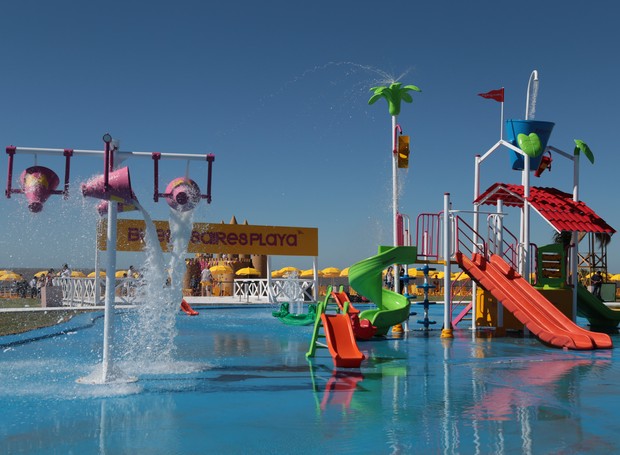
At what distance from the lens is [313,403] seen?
749cm

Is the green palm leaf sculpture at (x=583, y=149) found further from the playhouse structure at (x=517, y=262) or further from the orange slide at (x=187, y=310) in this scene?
the orange slide at (x=187, y=310)

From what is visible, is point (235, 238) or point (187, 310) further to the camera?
point (235, 238)

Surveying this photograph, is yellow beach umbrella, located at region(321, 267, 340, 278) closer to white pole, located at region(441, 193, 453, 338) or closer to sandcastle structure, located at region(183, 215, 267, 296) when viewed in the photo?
sandcastle structure, located at region(183, 215, 267, 296)

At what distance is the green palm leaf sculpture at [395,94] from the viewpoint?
16.1 metres

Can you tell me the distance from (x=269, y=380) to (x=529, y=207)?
958cm

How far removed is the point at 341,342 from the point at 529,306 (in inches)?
207

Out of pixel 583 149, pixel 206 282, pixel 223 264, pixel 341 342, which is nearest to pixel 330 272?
pixel 223 264

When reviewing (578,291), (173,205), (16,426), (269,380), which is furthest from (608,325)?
(16,426)

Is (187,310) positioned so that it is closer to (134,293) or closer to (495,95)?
(134,293)

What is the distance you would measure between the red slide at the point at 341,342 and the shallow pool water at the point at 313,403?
206 mm

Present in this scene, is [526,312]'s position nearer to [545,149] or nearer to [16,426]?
[545,149]

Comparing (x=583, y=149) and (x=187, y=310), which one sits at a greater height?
(x=583, y=149)

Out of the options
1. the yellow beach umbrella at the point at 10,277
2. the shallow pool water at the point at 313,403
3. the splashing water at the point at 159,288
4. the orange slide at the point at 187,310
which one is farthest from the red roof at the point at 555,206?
the yellow beach umbrella at the point at 10,277

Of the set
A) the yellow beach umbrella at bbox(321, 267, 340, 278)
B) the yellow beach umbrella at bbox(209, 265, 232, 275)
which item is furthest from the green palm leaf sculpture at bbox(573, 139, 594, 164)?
the yellow beach umbrella at bbox(321, 267, 340, 278)
